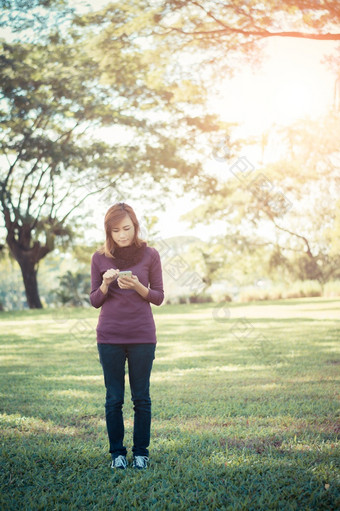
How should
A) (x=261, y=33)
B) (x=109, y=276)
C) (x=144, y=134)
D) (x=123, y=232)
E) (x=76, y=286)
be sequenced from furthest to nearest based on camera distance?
(x=76, y=286), (x=144, y=134), (x=261, y=33), (x=123, y=232), (x=109, y=276)

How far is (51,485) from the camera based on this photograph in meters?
3.00

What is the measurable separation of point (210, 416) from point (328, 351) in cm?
433

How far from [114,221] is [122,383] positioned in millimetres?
1127

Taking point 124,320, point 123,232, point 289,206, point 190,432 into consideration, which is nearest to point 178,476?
point 190,432

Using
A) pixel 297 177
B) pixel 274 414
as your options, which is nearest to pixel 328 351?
pixel 274 414

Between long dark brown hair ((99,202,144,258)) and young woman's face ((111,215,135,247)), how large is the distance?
0.07 ft

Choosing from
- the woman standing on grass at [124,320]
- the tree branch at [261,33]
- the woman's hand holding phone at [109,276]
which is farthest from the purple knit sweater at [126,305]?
the tree branch at [261,33]

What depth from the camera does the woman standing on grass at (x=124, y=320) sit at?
10.4 ft

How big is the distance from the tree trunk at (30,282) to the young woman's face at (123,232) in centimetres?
1925

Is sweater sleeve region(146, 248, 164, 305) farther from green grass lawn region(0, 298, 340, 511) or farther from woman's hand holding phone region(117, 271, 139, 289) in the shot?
green grass lawn region(0, 298, 340, 511)

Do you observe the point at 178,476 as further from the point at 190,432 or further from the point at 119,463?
the point at 190,432

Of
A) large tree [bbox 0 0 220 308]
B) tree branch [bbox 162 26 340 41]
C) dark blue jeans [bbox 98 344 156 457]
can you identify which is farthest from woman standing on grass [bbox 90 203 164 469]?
large tree [bbox 0 0 220 308]

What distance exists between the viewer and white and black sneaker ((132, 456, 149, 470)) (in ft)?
10.6

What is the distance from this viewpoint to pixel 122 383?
327 centimetres
